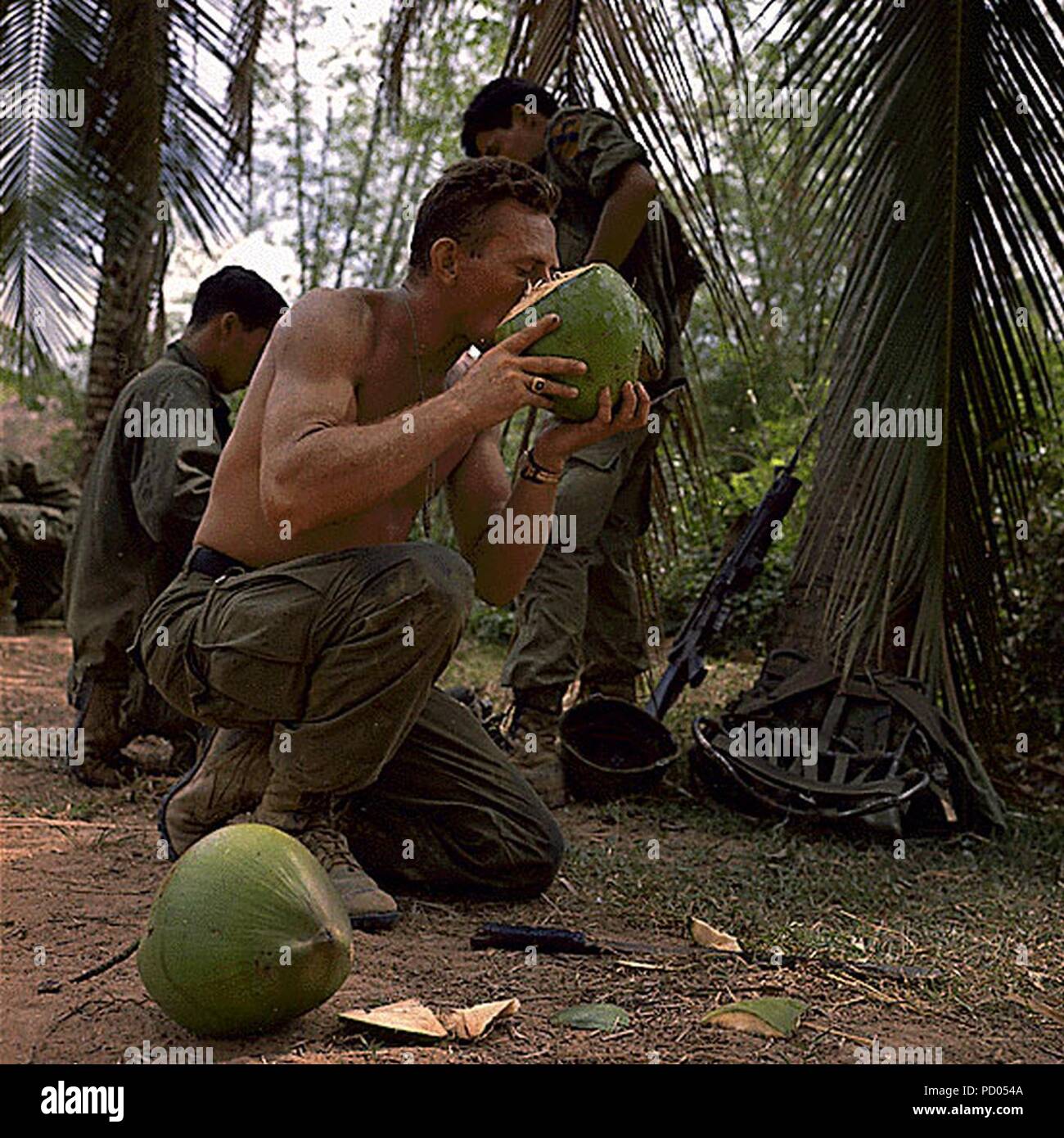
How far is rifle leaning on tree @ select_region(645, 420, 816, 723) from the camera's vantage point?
3.96 m

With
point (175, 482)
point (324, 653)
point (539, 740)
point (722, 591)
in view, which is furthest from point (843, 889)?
point (175, 482)

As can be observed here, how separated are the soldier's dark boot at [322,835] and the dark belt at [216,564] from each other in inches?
16.9

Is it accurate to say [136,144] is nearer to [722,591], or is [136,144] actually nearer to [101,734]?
[101,734]

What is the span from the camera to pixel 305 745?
2346mm

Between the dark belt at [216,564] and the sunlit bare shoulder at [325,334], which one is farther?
the dark belt at [216,564]

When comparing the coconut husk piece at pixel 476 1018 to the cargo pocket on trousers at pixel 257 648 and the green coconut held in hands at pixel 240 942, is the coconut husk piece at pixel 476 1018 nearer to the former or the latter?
the green coconut held in hands at pixel 240 942

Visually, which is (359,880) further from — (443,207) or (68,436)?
(68,436)

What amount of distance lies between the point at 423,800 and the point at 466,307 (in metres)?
0.98

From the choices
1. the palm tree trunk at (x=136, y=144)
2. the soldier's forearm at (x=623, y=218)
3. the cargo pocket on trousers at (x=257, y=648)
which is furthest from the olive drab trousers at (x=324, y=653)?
the palm tree trunk at (x=136, y=144)

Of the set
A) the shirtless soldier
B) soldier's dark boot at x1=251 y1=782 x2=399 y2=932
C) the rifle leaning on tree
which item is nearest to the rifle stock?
the rifle leaning on tree

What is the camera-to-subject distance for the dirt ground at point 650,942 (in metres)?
1.69

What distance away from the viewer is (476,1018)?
1.70m

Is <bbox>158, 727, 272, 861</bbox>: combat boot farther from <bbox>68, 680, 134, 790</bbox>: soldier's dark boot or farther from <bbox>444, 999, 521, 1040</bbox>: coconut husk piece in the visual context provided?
<bbox>68, 680, 134, 790</bbox>: soldier's dark boot

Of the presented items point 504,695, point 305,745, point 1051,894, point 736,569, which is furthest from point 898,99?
point 504,695
